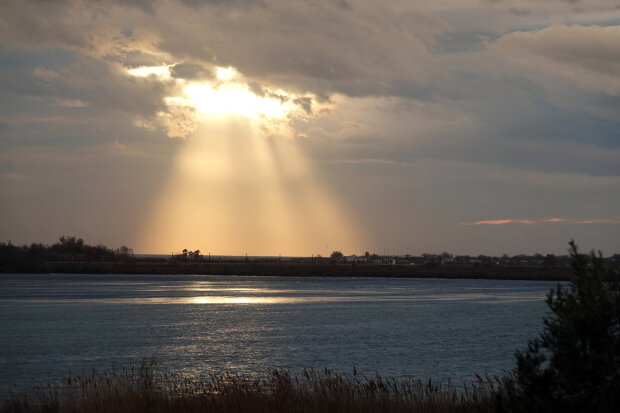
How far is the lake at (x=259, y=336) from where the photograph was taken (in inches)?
1521

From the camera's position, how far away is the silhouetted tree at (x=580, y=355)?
10133 mm

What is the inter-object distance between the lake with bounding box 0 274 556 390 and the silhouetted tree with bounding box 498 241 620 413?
25.0 m

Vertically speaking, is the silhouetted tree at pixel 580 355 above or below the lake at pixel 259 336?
above

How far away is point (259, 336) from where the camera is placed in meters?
54.8

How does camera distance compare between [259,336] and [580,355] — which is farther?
[259,336]

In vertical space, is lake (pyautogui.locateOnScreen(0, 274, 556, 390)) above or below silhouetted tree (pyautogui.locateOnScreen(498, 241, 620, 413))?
below

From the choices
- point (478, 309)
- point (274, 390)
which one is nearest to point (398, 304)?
point (478, 309)

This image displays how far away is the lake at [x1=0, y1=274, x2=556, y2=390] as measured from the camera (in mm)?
38625

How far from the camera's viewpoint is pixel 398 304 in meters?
93.8

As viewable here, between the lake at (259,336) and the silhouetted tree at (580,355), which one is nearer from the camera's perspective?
the silhouetted tree at (580,355)

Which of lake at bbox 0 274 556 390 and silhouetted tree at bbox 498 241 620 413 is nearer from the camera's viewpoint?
silhouetted tree at bbox 498 241 620 413

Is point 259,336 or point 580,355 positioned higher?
point 580,355

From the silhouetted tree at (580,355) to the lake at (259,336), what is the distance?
2502 cm

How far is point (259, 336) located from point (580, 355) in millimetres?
46241
